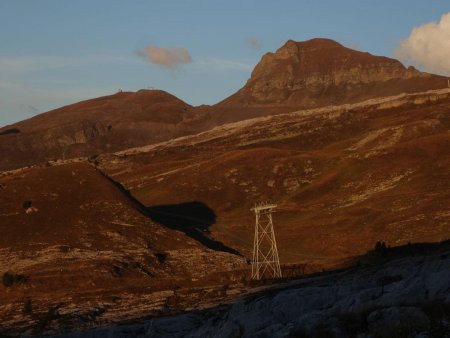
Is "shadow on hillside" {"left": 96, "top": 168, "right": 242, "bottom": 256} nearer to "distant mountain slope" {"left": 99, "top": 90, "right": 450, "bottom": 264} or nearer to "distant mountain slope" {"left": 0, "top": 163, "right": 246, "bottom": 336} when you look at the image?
"distant mountain slope" {"left": 99, "top": 90, "right": 450, "bottom": 264}

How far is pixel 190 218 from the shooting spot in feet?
476

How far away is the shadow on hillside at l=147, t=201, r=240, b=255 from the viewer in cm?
11730

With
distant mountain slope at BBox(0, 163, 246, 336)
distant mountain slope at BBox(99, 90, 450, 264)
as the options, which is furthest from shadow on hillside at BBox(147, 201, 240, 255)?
distant mountain slope at BBox(0, 163, 246, 336)

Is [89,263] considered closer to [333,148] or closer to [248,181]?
[248,181]

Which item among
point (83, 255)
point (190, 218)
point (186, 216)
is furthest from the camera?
point (186, 216)

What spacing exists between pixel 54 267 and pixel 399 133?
126 metres

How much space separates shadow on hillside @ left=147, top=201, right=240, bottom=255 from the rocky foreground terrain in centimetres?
6140

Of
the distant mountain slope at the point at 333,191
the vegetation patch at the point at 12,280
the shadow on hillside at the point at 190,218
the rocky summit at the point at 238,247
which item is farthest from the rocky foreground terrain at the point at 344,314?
the shadow on hillside at the point at 190,218

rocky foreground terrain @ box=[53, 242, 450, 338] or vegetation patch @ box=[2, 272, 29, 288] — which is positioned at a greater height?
rocky foreground terrain @ box=[53, 242, 450, 338]

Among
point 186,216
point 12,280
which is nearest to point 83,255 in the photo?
point 12,280

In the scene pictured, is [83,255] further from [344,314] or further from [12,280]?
[344,314]

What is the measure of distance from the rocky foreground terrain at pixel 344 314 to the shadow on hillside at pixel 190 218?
61.4 metres

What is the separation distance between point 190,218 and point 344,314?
115 metres

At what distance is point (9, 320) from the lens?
64438 mm
